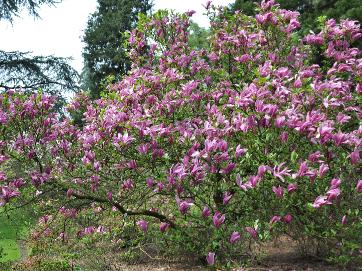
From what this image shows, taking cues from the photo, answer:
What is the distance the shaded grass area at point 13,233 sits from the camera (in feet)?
28.0

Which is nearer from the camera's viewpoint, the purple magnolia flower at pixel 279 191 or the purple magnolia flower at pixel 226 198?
the purple magnolia flower at pixel 279 191

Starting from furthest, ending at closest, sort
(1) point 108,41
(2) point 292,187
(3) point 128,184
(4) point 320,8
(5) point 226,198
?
1. (1) point 108,41
2. (4) point 320,8
3. (3) point 128,184
4. (5) point 226,198
5. (2) point 292,187

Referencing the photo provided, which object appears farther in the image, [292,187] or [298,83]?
[298,83]

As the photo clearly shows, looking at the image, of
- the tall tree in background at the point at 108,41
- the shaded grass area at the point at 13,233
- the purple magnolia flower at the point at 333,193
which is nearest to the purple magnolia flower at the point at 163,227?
the purple magnolia flower at the point at 333,193

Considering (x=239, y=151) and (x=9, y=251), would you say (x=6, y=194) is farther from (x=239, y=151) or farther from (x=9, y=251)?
(x=9, y=251)

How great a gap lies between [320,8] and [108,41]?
15157 mm

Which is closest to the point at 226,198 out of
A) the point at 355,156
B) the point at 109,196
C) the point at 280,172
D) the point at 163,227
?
the point at 280,172

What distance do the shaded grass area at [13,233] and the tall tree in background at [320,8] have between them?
9.22 metres

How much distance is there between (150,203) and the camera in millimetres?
6391

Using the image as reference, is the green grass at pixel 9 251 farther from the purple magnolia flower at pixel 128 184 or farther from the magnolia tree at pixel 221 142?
the purple magnolia flower at pixel 128 184

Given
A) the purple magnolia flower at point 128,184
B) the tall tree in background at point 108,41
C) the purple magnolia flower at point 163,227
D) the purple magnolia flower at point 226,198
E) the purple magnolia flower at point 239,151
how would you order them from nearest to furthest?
the purple magnolia flower at point 239,151 < the purple magnolia flower at point 226,198 < the purple magnolia flower at point 163,227 < the purple magnolia flower at point 128,184 < the tall tree in background at point 108,41

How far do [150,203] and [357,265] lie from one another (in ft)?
9.37

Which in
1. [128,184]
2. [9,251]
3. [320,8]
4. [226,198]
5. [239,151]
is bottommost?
[9,251]

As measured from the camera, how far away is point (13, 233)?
11.5 metres
